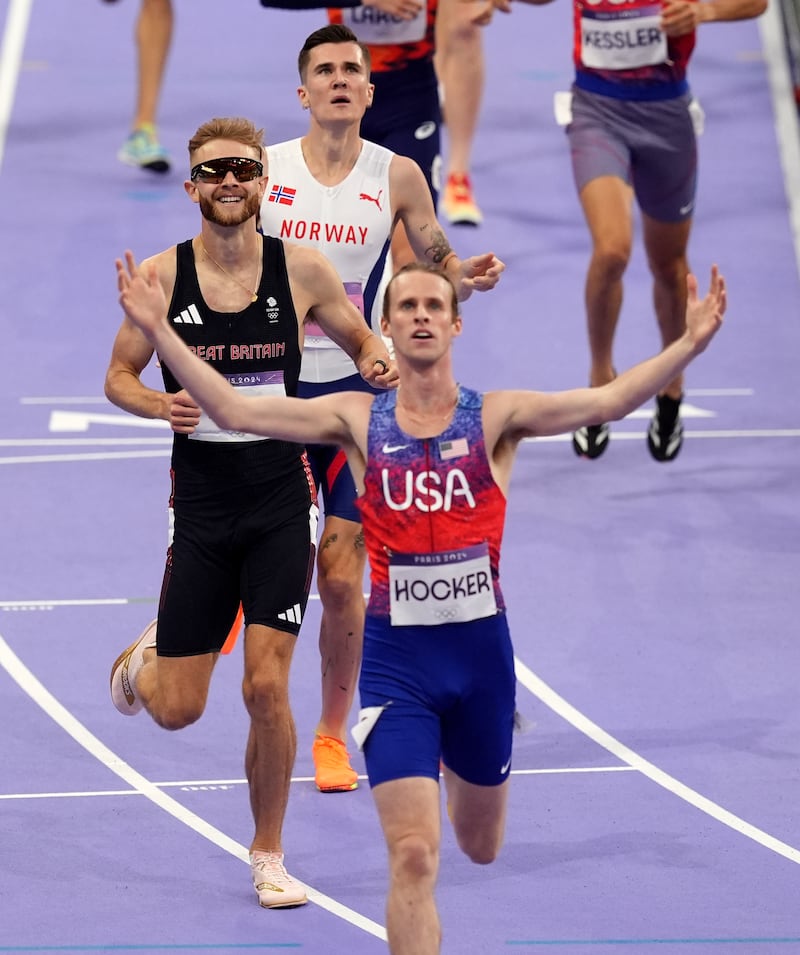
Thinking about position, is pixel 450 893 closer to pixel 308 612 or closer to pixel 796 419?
pixel 308 612

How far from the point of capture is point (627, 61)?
1084 cm

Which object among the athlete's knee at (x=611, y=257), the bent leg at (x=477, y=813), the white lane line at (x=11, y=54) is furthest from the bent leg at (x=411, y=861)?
the white lane line at (x=11, y=54)

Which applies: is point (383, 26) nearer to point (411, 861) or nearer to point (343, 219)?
point (343, 219)

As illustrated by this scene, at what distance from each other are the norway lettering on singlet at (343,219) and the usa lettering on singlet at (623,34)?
2.65m

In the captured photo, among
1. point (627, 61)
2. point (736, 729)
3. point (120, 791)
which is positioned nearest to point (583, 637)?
point (736, 729)

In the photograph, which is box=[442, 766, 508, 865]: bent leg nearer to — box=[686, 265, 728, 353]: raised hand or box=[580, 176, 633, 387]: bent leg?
box=[686, 265, 728, 353]: raised hand

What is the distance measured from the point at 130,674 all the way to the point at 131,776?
2.43 ft

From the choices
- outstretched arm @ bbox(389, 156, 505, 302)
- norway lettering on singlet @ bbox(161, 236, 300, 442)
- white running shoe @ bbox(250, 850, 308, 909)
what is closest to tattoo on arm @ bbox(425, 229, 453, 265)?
outstretched arm @ bbox(389, 156, 505, 302)

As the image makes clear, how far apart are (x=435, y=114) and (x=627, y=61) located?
1031 mm

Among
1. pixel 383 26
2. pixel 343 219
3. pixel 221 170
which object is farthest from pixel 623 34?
pixel 221 170

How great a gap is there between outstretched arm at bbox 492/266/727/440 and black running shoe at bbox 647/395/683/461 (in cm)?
497

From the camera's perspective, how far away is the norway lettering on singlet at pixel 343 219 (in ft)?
→ 27.7

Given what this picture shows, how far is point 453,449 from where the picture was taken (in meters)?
6.29

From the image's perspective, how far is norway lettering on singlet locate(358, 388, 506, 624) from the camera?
6270mm
